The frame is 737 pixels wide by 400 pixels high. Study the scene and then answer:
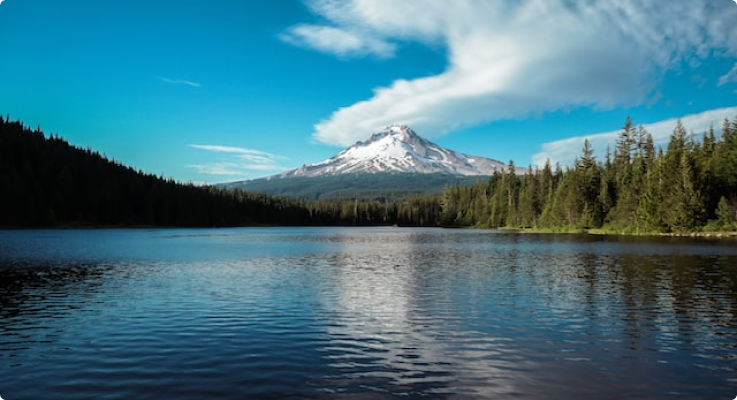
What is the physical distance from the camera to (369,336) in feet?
66.8

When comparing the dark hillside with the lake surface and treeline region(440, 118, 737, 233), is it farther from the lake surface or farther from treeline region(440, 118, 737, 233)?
treeline region(440, 118, 737, 233)

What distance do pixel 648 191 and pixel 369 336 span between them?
11601cm

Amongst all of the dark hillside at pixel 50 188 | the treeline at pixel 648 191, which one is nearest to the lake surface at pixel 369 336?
the treeline at pixel 648 191

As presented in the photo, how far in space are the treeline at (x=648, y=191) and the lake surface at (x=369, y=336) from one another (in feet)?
270

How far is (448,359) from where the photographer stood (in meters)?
16.9

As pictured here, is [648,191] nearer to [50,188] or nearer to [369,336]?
[369,336]

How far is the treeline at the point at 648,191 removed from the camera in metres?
109

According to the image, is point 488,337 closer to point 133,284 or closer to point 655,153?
point 133,284

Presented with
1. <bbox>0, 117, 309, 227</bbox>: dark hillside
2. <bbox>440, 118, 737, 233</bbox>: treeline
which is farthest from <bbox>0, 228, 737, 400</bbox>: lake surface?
<bbox>0, 117, 309, 227</bbox>: dark hillside

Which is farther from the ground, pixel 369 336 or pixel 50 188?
pixel 50 188

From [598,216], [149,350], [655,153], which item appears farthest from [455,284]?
[655,153]

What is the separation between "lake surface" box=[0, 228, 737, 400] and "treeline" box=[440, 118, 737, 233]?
82299 mm

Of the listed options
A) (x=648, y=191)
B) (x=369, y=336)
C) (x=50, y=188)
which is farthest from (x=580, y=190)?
(x=50, y=188)

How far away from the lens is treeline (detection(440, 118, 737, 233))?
109438mm
